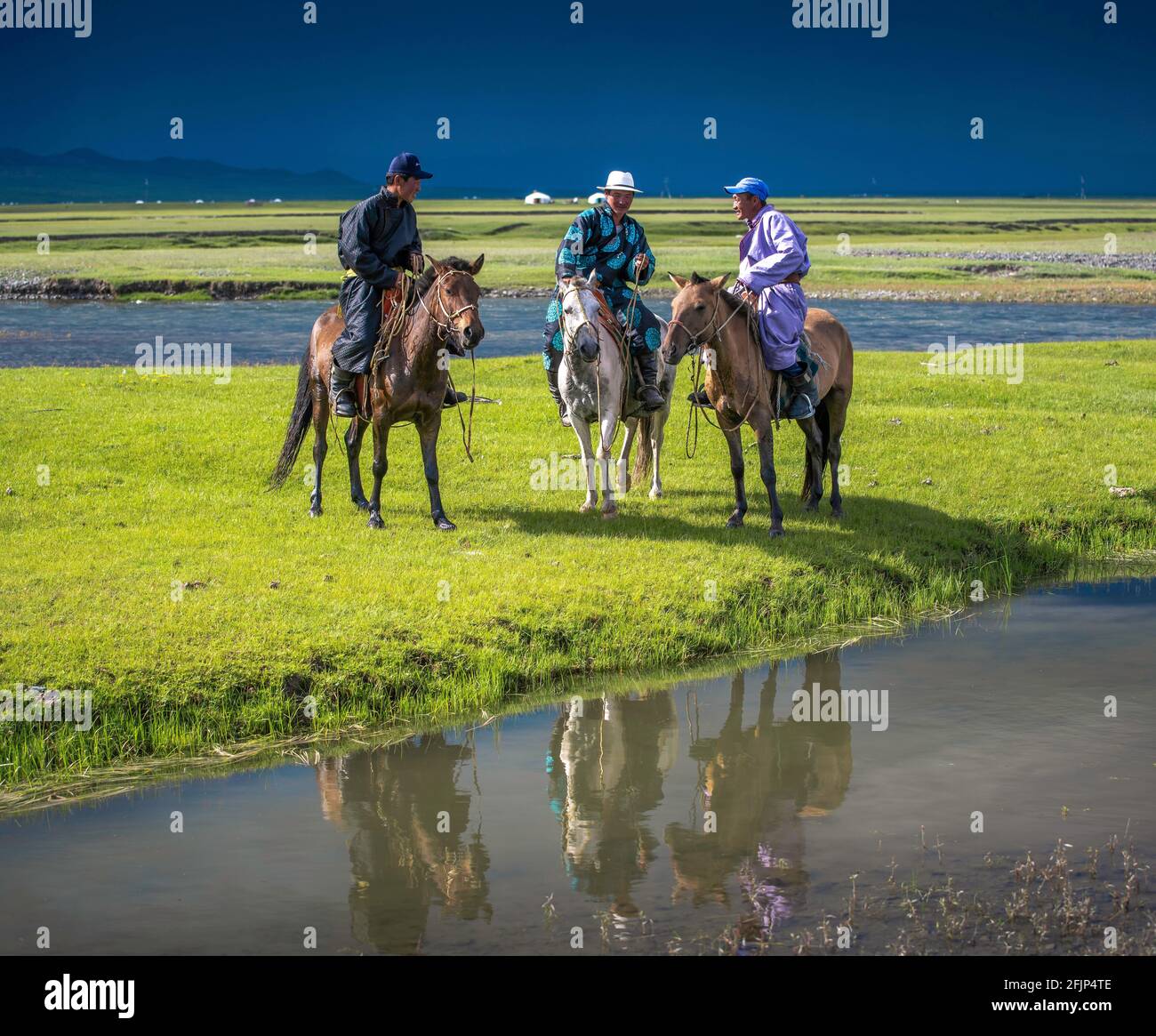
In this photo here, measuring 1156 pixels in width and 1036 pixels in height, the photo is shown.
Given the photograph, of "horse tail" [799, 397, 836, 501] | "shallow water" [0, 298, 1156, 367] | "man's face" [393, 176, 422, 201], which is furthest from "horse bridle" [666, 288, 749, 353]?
"shallow water" [0, 298, 1156, 367]

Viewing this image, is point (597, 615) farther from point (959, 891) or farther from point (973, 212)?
point (973, 212)

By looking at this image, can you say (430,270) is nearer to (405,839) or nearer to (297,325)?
(405,839)

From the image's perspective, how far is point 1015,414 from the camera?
60.8 ft

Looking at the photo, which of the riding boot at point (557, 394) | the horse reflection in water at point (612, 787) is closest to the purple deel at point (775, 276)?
the riding boot at point (557, 394)

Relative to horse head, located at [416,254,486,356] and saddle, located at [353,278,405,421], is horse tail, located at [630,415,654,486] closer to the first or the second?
horse head, located at [416,254,486,356]

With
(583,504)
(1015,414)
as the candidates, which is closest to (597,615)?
(583,504)

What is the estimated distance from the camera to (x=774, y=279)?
1237 cm

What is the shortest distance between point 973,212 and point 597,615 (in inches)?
6590

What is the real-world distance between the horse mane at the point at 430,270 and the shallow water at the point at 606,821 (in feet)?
14.9

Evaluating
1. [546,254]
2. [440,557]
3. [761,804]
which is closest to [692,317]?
[440,557]

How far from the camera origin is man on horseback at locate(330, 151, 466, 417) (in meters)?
12.4

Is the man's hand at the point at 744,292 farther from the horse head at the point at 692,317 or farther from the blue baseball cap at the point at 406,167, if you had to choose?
the blue baseball cap at the point at 406,167

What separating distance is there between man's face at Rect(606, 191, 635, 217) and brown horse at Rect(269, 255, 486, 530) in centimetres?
193

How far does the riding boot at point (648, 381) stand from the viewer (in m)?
13.4
